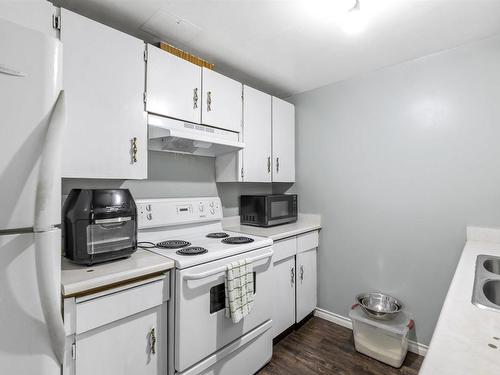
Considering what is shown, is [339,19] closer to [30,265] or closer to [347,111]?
[347,111]

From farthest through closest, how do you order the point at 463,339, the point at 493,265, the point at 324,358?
the point at 324,358 → the point at 493,265 → the point at 463,339

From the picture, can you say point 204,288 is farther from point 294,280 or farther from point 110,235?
point 294,280

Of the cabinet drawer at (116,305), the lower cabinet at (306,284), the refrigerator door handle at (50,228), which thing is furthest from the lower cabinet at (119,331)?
the lower cabinet at (306,284)

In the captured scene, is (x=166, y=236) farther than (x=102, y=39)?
Yes

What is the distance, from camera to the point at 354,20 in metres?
1.55

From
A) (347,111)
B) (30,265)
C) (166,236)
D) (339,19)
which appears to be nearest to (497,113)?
(347,111)

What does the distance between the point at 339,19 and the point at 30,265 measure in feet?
6.22

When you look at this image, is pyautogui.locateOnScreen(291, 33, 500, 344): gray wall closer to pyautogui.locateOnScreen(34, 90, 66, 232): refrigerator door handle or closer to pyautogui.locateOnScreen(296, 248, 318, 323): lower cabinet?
pyautogui.locateOnScreen(296, 248, 318, 323): lower cabinet

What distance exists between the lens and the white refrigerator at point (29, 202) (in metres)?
0.71

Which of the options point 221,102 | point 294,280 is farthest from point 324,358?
point 221,102

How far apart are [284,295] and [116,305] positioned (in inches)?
55.3

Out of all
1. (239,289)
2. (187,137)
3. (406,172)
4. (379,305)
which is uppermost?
(187,137)

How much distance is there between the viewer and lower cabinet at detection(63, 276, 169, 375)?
102 centimetres

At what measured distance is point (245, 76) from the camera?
2406mm
